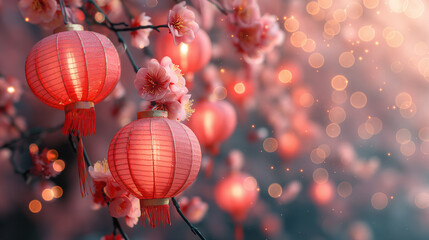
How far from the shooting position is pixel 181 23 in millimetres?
988

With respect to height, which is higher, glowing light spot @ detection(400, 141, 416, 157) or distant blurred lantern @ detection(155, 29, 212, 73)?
distant blurred lantern @ detection(155, 29, 212, 73)

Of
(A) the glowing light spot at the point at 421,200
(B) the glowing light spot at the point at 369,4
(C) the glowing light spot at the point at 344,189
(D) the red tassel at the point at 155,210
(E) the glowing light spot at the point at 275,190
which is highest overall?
(B) the glowing light spot at the point at 369,4

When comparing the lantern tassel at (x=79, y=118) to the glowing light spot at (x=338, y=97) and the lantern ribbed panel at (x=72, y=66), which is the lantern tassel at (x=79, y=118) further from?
the glowing light spot at (x=338, y=97)

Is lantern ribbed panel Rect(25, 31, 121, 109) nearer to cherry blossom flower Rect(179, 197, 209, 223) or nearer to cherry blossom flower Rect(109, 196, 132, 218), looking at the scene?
cherry blossom flower Rect(109, 196, 132, 218)

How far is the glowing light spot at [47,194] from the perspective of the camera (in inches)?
74.5

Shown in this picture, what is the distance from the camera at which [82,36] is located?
3.07 feet

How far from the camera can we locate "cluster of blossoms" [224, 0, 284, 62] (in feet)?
4.56

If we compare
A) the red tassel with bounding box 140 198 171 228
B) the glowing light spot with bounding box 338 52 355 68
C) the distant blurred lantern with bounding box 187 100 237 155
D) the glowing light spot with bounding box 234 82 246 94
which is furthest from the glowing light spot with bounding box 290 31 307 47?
the red tassel with bounding box 140 198 171 228

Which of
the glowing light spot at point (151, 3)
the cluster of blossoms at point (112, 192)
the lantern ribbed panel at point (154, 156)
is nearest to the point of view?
the lantern ribbed panel at point (154, 156)

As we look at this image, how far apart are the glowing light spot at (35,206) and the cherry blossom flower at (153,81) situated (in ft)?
3.79

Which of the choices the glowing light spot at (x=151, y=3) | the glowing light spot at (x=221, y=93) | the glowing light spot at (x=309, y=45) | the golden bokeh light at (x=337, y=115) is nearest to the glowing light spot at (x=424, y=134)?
the golden bokeh light at (x=337, y=115)

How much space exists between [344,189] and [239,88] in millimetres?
830

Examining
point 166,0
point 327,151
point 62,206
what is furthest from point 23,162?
point 327,151

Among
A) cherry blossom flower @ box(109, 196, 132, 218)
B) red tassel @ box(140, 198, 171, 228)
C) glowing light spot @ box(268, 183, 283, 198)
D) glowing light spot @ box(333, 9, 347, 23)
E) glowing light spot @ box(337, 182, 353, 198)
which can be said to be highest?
glowing light spot @ box(333, 9, 347, 23)
